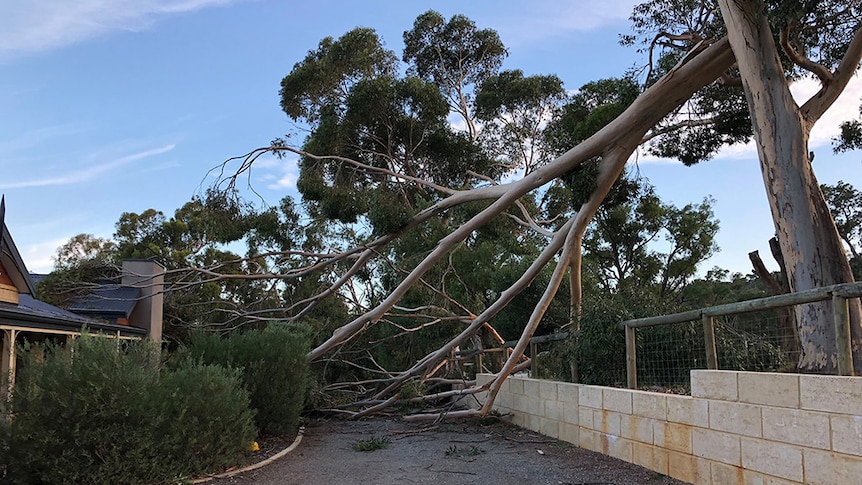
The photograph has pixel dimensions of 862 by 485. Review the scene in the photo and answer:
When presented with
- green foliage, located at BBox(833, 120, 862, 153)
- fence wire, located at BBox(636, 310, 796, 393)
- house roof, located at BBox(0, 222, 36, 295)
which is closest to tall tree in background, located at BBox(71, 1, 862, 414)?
fence wire, located at BBox(636, 310, 796, 393)

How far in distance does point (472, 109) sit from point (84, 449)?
63.7 feet

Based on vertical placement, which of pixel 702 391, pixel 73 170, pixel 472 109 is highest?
pixel 472 109

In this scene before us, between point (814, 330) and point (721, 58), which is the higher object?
point (721, 58)

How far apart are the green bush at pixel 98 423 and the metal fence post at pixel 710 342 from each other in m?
5.02

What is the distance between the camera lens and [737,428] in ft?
18.7

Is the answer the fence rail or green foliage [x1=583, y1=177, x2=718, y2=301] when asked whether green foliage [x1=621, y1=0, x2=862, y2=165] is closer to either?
the fence rail

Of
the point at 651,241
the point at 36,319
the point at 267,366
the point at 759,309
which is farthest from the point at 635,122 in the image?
the point at 651,241

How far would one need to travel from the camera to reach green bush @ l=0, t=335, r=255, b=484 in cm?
589

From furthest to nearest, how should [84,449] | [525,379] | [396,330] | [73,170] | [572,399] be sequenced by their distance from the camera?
[396,330], [73,170], [525,379], [572,399], [84,449]

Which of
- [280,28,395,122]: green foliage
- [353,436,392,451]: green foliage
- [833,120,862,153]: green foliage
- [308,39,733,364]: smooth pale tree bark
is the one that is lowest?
[353,436,392,451]: green foliage

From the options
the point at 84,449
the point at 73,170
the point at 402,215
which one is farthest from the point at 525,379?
the point at 73,170

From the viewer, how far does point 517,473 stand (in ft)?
24.0

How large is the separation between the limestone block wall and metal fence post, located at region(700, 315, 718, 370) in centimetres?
16

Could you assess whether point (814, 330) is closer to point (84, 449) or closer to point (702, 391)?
point (702, 391)
